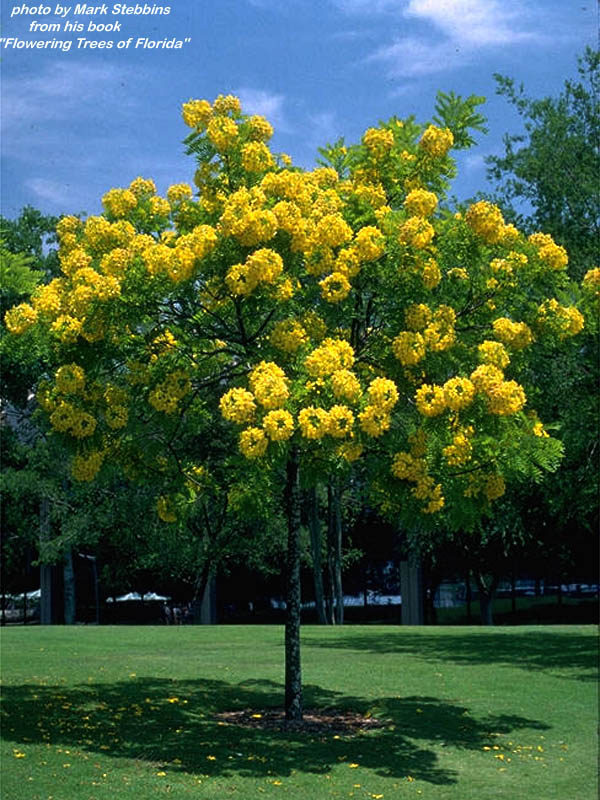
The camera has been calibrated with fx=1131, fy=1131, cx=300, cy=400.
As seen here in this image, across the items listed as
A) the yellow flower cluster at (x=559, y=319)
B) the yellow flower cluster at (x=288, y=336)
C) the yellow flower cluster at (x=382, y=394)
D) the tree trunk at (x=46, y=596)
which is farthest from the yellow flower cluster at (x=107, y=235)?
the tree trunk at (x=46, y=596)

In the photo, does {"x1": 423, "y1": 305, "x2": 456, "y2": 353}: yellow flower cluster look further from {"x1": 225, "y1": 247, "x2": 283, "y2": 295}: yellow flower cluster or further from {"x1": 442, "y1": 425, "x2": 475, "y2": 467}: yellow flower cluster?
{"x1": 225, "y1": 247, "x2": 283, "y2": 295}: yellow flower cluster

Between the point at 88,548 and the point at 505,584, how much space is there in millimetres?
18150

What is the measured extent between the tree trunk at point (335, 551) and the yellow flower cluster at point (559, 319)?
29875mm

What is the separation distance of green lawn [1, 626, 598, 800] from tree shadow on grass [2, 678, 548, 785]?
28 mm

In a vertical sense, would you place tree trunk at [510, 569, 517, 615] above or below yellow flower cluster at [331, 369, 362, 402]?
below

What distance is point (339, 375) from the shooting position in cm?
1138

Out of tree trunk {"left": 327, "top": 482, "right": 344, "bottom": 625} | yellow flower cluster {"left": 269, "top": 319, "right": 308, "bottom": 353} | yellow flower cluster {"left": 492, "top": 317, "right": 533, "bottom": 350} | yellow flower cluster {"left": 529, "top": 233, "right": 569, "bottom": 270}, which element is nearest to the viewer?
yellow flower cluster {"left": 269, "top": 319, "right": 308, "bottom": 353}

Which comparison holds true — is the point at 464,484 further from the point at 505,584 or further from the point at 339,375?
the point at 505,584

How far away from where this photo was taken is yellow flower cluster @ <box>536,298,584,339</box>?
1325 centimetres

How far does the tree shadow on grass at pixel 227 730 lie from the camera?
11664 millimetres

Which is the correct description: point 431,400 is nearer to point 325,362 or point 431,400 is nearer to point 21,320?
point 325,362

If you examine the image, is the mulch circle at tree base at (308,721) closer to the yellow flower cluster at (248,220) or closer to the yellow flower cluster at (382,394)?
the yellow flower cluster at (382,394)

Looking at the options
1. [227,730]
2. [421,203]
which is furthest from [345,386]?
[227,730]

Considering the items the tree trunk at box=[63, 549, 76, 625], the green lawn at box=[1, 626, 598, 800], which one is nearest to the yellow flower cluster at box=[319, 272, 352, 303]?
the green lawn at box=[1, 626, 598, 800]
